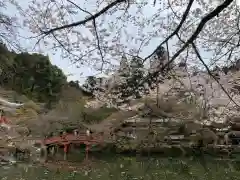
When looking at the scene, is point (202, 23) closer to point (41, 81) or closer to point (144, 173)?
point (144, 173)

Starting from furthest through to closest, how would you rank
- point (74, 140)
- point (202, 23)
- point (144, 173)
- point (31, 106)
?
point (31, 106), point (74, 140), point (144, 173), point (202, 23)

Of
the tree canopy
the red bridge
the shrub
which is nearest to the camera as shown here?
the red bridge

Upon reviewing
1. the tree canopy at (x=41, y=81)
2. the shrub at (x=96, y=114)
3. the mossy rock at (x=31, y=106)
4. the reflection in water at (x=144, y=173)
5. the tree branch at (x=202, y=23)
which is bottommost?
the reflection in water at (x=144, y=173)

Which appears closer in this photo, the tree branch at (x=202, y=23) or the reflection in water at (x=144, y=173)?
the tree branch at (x=202, y=23)

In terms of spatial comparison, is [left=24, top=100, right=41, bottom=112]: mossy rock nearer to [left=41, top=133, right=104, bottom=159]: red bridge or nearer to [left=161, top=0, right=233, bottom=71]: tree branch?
[left=41, top=133, right=104, bottom=159]: red bridge

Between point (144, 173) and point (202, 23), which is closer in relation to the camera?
point (202, 23)

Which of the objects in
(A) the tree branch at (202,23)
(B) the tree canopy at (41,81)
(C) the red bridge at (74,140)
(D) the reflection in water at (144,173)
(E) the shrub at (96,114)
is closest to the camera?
(A) the tree branch at (202,23)

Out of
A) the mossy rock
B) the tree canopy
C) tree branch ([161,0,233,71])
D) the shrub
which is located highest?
the tree canopy

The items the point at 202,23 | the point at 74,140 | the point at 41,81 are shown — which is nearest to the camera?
the point at 202,23

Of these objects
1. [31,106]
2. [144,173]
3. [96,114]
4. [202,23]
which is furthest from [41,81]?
[202,23]

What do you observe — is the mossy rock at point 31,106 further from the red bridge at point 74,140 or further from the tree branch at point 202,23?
the tree branch at point 202,23

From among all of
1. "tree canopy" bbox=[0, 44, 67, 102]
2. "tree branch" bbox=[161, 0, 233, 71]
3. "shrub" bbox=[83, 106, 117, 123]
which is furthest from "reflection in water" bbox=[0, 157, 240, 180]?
"tree canopy" bbox=[0, 44, 67, 102]

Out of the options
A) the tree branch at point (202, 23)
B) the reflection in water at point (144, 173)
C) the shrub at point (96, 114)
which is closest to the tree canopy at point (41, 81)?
the shrub at point (96, 114)

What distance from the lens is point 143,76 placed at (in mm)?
3482
